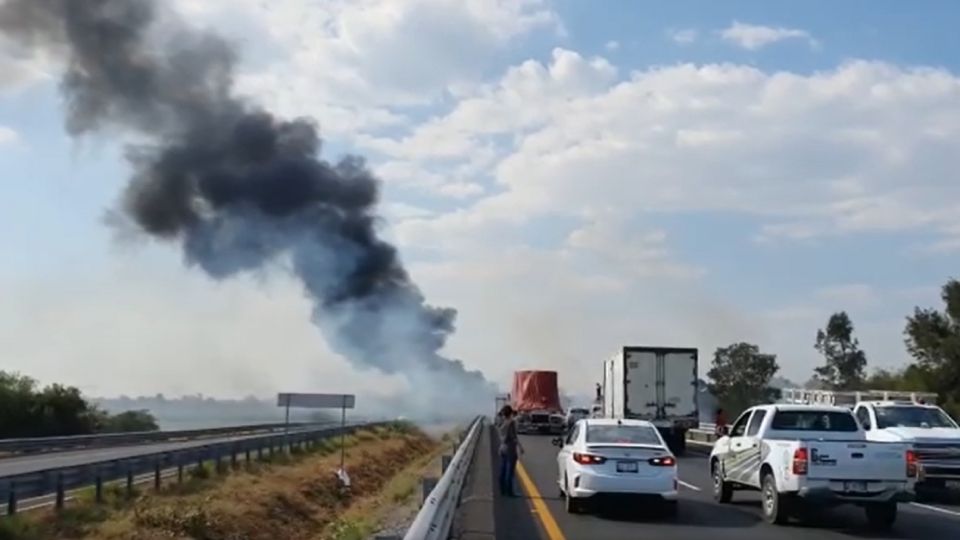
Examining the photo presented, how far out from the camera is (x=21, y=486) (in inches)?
778

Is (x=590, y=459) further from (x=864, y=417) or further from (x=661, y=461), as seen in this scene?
(x=864, y=417)

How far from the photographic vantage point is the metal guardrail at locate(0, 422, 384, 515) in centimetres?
1983

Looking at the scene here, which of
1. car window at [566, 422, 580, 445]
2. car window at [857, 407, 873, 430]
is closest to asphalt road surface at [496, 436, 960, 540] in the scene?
car window at [566, 422, 580, 445]

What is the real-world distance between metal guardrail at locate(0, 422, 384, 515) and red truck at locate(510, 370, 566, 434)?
25230 mm

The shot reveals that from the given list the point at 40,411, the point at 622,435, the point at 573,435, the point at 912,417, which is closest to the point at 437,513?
the point at 622,435

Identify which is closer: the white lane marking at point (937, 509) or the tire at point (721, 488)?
the white lane marking at point (937, 509)

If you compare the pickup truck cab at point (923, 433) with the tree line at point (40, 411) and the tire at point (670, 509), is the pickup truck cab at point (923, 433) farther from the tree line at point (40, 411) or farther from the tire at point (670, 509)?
the tree line at point (40, 411)

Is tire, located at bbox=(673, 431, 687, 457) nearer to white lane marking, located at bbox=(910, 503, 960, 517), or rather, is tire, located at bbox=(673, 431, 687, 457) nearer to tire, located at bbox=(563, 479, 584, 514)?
white lane marking, located at bbox=(910, 503, 960, 517)

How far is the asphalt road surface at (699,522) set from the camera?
59.1ft

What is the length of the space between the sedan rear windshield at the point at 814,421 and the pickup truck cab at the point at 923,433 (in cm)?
342

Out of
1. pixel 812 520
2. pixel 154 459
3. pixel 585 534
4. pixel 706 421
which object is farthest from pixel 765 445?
pixel 706 421

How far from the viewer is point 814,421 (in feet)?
68.7

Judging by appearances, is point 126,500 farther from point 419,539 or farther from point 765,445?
point 419,539

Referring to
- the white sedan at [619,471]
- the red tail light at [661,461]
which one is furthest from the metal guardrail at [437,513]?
the red tail light at [661,461]
